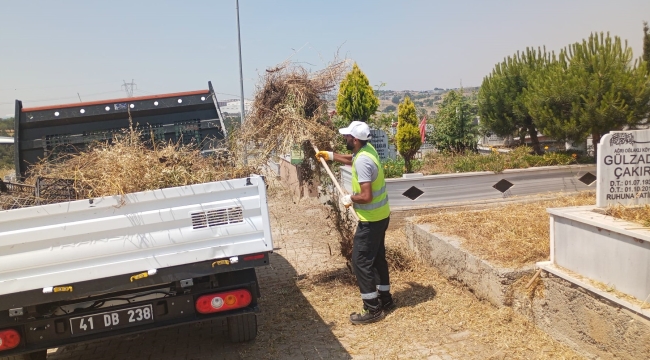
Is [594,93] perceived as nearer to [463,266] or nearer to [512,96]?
[512,96]

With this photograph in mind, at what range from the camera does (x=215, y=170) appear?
4477 millimetres

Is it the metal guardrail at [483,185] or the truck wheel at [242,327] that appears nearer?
the truck wheel at [242,327]

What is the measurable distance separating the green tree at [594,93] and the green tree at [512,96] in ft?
6.59

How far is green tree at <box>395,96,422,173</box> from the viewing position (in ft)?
30.7

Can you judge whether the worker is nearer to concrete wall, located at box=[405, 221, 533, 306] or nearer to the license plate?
concrete wall, located at box=[405, 221, 533, 306]

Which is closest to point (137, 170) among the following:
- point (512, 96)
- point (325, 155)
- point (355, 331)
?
point (325, 155)

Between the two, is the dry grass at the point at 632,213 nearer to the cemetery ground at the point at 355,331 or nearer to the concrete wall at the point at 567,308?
the concrete wall at the point at 567,308

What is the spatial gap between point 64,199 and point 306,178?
3.21 metres

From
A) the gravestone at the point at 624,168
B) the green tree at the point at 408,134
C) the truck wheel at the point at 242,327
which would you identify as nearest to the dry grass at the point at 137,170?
the truck wheel at the point at 242,327

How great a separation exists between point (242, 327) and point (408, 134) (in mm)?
5788

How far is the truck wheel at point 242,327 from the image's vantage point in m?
4.41

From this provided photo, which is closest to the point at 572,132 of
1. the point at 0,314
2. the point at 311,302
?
the point at 311,302

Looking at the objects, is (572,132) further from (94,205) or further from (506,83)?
(94,205)

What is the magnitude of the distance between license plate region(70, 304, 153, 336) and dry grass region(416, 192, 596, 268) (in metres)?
3.08
